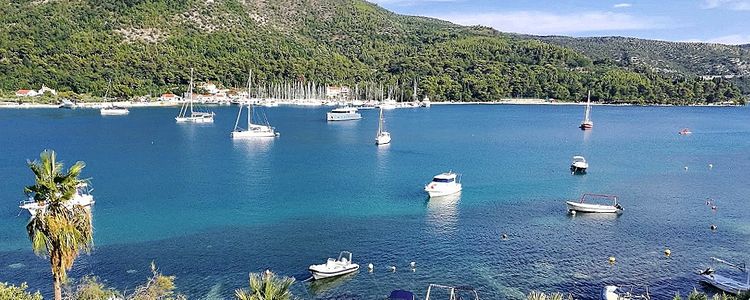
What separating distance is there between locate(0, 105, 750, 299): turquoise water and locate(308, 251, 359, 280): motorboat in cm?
68

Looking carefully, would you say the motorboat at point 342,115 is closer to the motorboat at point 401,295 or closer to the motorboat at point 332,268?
the motorboat at point 332,268

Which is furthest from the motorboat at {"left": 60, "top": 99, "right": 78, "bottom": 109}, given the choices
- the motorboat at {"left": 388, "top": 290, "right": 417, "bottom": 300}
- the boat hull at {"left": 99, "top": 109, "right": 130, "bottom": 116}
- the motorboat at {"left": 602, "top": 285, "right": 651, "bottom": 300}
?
Answer: the motorboat at {"left": 602, "top": 285, "right": 651, "bottom": 300}

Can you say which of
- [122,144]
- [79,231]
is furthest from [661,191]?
[122,144]

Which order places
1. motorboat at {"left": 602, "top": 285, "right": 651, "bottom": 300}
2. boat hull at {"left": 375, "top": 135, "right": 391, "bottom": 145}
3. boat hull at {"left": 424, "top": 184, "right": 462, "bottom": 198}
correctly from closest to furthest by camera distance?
1. motorboat at {"left": 602, "top": 285, "right": 651, "bottom": 300}
2. boat hull at {"left": 424, "top": 184, "right": 462, "bottom": 198}
3. boat hull at {"left": 375, "top": 135, "right": 391, "bottom": 145}

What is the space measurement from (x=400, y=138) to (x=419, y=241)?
235 feet

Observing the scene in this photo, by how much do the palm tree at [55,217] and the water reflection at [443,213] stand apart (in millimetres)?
33753

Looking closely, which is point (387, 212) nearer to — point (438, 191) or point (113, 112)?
point (438, 191)

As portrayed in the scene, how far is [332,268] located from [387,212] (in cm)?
1752

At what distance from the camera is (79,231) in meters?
19.4

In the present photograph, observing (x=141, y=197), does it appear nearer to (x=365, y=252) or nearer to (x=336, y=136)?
(x=365, y=252)

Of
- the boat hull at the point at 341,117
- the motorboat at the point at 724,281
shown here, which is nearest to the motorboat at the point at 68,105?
the boat hull at the point at 341,117

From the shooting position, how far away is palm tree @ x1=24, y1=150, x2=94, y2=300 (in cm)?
1870

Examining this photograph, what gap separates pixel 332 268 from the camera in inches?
1510

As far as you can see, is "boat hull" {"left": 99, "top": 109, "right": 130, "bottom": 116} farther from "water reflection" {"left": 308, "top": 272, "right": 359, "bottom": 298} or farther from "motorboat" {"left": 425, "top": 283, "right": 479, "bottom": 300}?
"motorboat" {"left": 425, "top": 283, "right": 479, "bottom": 300}
